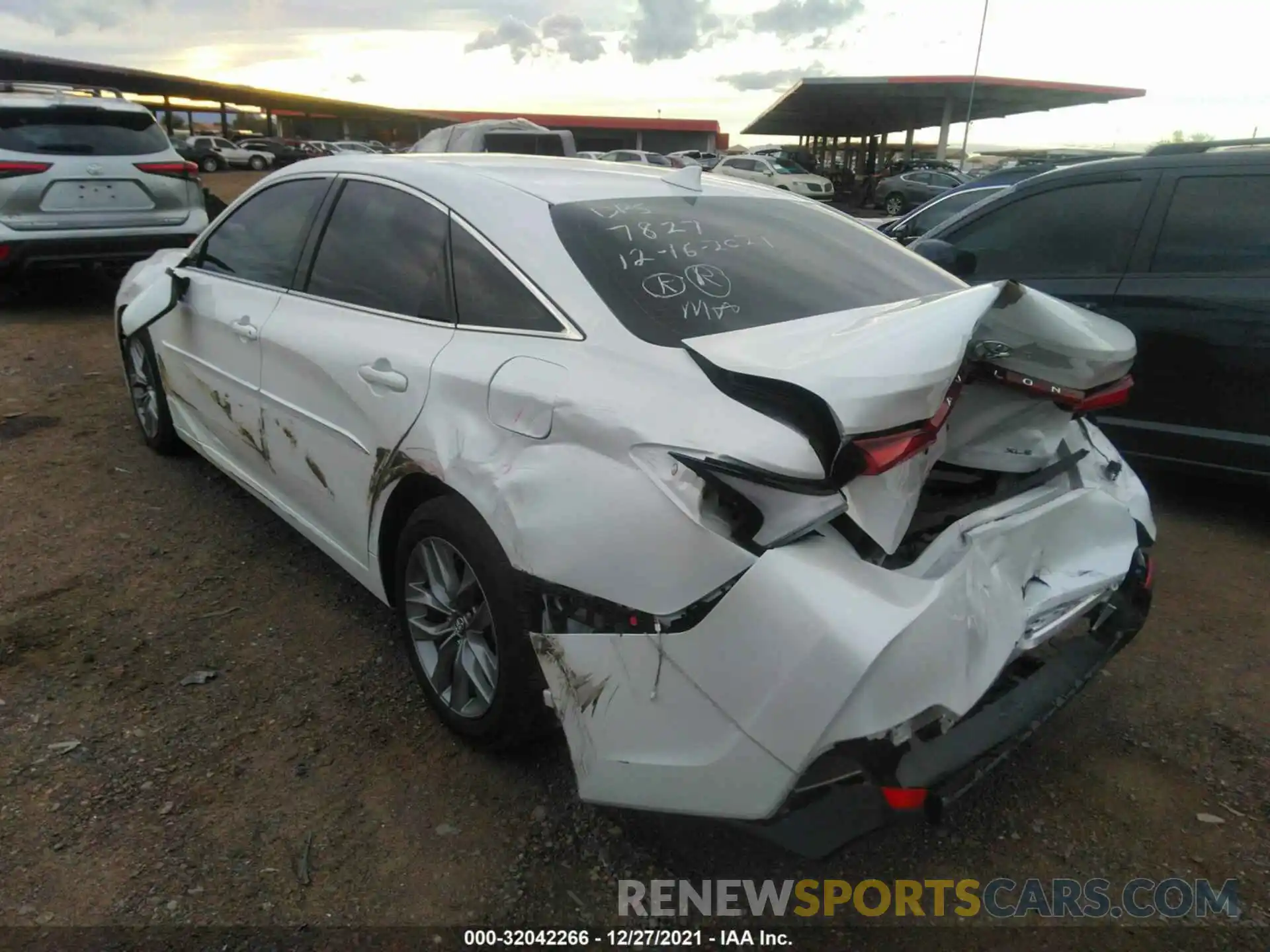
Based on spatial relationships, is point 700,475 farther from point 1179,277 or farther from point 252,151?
point 252,151

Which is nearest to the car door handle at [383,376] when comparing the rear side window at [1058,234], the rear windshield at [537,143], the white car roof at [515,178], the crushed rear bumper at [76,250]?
the white car roof at [515,178]

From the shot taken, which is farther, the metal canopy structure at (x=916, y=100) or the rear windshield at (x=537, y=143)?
the metal canopy structure at (x=916, y=100)

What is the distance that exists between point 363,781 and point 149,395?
315 centimetres

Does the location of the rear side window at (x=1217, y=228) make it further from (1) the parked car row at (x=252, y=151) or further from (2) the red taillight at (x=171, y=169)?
(1) the parked car row at (x=252, y=151)

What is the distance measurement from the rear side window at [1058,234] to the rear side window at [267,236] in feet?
10.4

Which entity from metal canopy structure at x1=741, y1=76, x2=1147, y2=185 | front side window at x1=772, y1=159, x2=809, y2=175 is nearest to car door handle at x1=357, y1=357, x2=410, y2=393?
front side window at x1=772, y1=159, x2=809, y2=175

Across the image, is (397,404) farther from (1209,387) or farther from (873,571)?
(1209,387)

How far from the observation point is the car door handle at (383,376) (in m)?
2.52

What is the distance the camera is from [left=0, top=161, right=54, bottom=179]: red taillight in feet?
23.8

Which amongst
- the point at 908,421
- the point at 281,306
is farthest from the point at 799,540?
the point at 281,306

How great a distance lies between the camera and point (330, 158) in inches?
135

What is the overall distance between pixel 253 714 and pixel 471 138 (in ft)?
39.4

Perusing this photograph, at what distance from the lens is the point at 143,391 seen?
4785mm

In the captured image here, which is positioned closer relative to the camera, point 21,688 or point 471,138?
point 21,688
